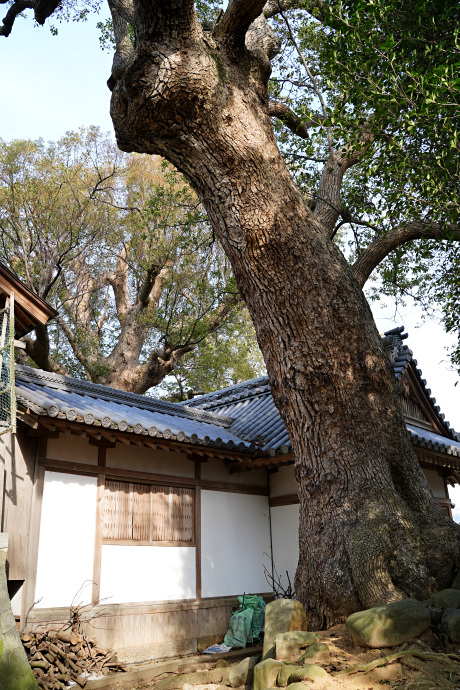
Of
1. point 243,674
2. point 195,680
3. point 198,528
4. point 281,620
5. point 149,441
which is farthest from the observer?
point 198,528

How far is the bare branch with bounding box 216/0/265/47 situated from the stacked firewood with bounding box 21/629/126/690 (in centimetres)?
731

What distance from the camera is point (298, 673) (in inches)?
167

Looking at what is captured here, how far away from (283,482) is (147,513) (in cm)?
295

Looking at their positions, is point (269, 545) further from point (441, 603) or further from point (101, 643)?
point (441, 603)

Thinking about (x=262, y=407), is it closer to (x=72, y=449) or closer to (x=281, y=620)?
(x=72, y=449)

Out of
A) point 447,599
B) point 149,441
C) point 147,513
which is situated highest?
point 149,441

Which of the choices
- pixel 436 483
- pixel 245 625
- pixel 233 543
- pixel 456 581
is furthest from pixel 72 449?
pixel 436 483

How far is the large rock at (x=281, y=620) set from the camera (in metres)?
5.03

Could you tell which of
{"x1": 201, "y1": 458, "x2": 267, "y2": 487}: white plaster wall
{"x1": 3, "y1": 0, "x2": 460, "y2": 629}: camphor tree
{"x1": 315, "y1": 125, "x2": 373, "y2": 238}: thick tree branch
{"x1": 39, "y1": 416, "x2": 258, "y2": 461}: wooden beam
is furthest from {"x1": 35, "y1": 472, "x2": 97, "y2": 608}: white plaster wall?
{"x1": 315, "y1": 125, "x2": 373, "y2": 238}: thick tree branch

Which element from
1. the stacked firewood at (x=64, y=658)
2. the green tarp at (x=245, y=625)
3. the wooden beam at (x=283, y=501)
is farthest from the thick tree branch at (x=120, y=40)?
the green tarp at (x=245, y=625)

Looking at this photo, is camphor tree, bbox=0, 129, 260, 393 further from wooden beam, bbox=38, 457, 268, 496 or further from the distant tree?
wooden beam, bbox=38, 457, 268, 496

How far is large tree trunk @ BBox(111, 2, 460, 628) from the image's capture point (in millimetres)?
5391

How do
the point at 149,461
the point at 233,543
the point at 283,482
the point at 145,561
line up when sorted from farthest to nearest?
the point at 283,482, the point at 233,543, the point at 149,461, the point at 145,561

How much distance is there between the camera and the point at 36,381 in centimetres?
923
